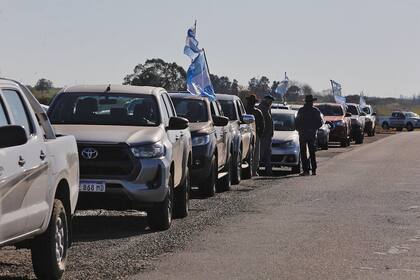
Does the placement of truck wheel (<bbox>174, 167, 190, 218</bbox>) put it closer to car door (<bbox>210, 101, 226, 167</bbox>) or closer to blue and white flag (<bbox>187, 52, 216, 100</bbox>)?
car door (<bbox>210, 101, 226, 167</bbox>)

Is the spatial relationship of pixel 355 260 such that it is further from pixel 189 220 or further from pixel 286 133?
pixel 286 133

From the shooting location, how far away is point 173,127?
1313 centimetres

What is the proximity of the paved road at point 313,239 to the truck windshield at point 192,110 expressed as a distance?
1742 millimetres

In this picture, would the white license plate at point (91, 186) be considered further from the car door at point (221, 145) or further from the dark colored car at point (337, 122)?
the dark colored car at point (337, 122)

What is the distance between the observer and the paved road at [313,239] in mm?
9586

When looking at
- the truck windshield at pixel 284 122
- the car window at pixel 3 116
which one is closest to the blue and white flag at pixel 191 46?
the truck windshield at pixel 284 122

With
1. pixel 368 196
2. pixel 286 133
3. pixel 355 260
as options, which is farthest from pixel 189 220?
pixel 286 133

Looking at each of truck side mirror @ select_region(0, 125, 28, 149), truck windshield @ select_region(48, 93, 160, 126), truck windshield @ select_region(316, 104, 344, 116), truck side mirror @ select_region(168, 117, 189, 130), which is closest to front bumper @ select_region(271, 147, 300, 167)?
truck windshield @ select_region(48, 93, 160, 126)

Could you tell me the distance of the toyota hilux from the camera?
1195 cm

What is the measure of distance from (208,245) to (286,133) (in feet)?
45.9

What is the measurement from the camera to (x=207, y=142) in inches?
659

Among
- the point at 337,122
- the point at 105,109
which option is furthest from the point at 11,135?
the point at 337,122

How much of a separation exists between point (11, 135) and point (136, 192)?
4.93 metres

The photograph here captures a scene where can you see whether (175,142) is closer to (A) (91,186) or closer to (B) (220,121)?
(A) (91,186)
